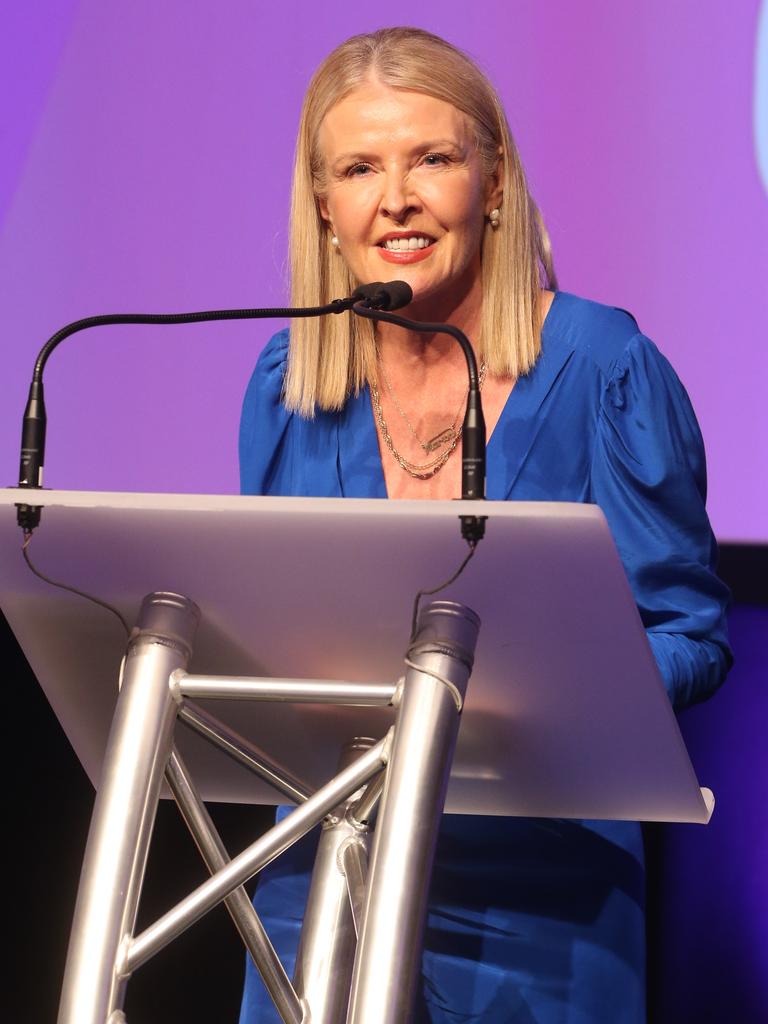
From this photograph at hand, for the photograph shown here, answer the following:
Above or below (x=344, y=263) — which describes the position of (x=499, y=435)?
below

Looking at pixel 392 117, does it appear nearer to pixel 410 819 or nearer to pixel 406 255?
pixel 406 255

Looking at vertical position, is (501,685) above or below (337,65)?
below

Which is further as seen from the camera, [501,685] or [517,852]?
[517,852]

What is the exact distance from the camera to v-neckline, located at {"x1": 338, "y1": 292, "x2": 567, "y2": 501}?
162 centimetres

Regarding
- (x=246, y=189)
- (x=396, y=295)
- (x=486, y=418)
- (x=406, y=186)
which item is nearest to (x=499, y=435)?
(x=486, y=418)

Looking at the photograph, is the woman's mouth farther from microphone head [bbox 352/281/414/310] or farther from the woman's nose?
microphone head [bbox 352/281/414/310]

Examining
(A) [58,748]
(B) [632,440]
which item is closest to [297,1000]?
(B) [632,440]

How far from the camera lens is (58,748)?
2.25 metres

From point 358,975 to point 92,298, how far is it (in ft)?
5.22

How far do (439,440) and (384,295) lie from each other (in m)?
0.48

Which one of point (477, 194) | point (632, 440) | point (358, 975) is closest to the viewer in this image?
point (358, 975)

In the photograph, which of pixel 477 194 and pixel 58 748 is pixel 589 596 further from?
pixel 58 748

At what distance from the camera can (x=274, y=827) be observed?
989 millimetres

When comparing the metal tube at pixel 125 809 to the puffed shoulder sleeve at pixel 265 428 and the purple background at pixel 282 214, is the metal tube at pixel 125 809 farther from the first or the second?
the purple background at pixel 282 214
